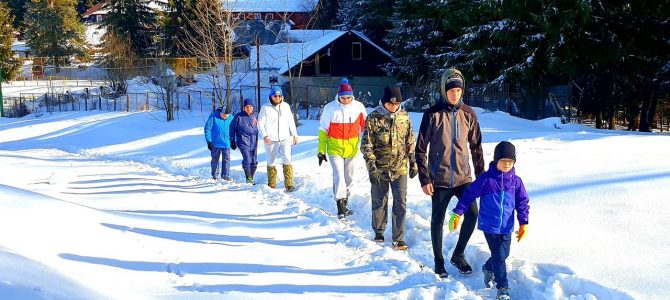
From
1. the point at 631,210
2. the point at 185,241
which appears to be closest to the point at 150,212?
the point at 185,241

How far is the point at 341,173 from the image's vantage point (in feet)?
25.5

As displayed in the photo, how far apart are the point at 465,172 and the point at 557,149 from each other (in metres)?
6.00

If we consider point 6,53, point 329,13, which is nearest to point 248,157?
point 329,13

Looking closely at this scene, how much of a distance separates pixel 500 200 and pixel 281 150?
5.61 metres

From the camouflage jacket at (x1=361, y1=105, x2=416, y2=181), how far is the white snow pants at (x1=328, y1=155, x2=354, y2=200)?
143 cm

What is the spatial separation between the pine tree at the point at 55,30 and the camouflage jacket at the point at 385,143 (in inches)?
2518

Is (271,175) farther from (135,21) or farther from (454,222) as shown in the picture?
(135,21)

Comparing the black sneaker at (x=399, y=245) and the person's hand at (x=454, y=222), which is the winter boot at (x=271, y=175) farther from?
the person's hand at (x=454, y=222)

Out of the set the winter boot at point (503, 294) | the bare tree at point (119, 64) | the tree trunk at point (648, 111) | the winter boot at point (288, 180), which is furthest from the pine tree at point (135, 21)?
the winter boot at point (503, 294)

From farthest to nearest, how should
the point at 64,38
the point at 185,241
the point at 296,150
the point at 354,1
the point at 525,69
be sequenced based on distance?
the point at 64,38
the point at 354,1
the point at 525,69
the point at 296,150
the point at 185,241

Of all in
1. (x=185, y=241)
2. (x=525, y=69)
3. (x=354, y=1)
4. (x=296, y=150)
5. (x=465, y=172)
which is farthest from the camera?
(x=354, y=1)

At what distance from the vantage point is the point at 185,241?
20.2ft

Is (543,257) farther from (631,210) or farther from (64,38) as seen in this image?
(64,38)

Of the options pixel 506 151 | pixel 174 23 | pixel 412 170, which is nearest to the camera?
pixel 506 151
